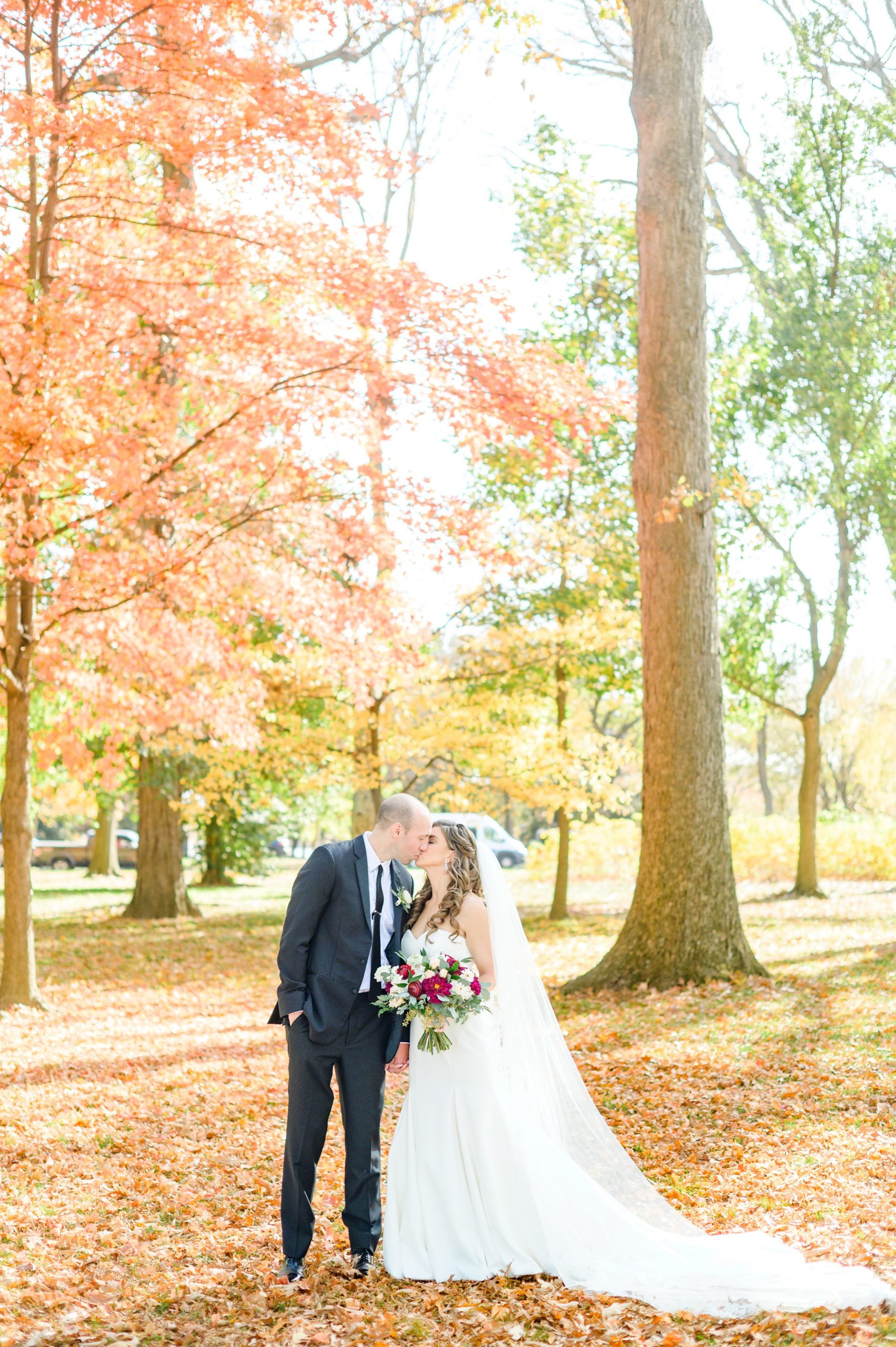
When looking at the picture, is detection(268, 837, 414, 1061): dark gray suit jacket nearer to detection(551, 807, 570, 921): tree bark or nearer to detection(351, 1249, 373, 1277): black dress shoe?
detection(351, 1249, 373, 1277): black dress shoe

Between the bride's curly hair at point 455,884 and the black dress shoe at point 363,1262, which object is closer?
the black dress shoe at point 363,1262

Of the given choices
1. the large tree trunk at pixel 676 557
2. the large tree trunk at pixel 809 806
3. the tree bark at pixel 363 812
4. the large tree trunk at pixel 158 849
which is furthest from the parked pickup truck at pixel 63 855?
the large tree trunk at pixel 676 557

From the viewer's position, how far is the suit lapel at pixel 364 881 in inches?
192

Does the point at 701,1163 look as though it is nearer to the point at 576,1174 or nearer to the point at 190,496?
the point at 576,1174

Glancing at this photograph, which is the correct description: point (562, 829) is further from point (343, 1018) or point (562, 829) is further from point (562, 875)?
point (343, 1018)

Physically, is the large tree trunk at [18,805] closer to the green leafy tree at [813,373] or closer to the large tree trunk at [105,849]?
the green leafy tree at [813,373]

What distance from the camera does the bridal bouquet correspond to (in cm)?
473

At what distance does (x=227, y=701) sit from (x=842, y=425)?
1023 cm

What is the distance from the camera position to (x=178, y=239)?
10.1 metres

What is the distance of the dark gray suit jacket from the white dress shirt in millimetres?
20

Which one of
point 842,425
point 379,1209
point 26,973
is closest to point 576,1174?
point 379,1209

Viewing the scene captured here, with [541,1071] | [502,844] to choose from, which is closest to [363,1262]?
[541,1071]

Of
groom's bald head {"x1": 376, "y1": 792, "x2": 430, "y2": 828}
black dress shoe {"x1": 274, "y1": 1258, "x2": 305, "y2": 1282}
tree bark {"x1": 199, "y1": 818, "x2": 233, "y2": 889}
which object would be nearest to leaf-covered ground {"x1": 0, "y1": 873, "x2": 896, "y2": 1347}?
black dress shoe {"x1": 274, "y1": 1258, "x2": 305, "y2": 1282}

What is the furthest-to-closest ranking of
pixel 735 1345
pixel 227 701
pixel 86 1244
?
pixel 227 701, pixel 86 1244, pixel 735 1345
